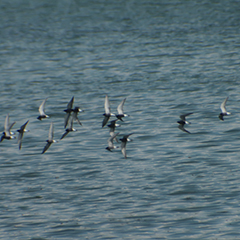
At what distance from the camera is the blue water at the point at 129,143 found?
20.1m

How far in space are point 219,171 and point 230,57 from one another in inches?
1059

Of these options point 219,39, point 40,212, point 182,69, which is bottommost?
point 40,212

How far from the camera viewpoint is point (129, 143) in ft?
95.3

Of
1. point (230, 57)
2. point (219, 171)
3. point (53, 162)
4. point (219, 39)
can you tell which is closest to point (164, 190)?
point (219, 171)

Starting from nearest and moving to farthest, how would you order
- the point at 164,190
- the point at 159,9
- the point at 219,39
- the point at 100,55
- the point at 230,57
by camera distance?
the point at 164,190 → the point at 230,57 → the point at 100,55 → the point at 219,39 → the point at 159,9

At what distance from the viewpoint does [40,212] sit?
20.9 m

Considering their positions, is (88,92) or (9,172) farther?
(88,92)

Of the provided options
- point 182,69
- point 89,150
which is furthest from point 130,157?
point 182,69

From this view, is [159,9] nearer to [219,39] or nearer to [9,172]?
[219,39]

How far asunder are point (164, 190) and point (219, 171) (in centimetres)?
331

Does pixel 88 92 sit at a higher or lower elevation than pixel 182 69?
lower

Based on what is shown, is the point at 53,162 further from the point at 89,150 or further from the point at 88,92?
the point at 88,92

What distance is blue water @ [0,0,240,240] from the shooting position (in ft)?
65.8

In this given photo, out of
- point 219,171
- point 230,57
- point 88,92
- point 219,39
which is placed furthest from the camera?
point 219,39
